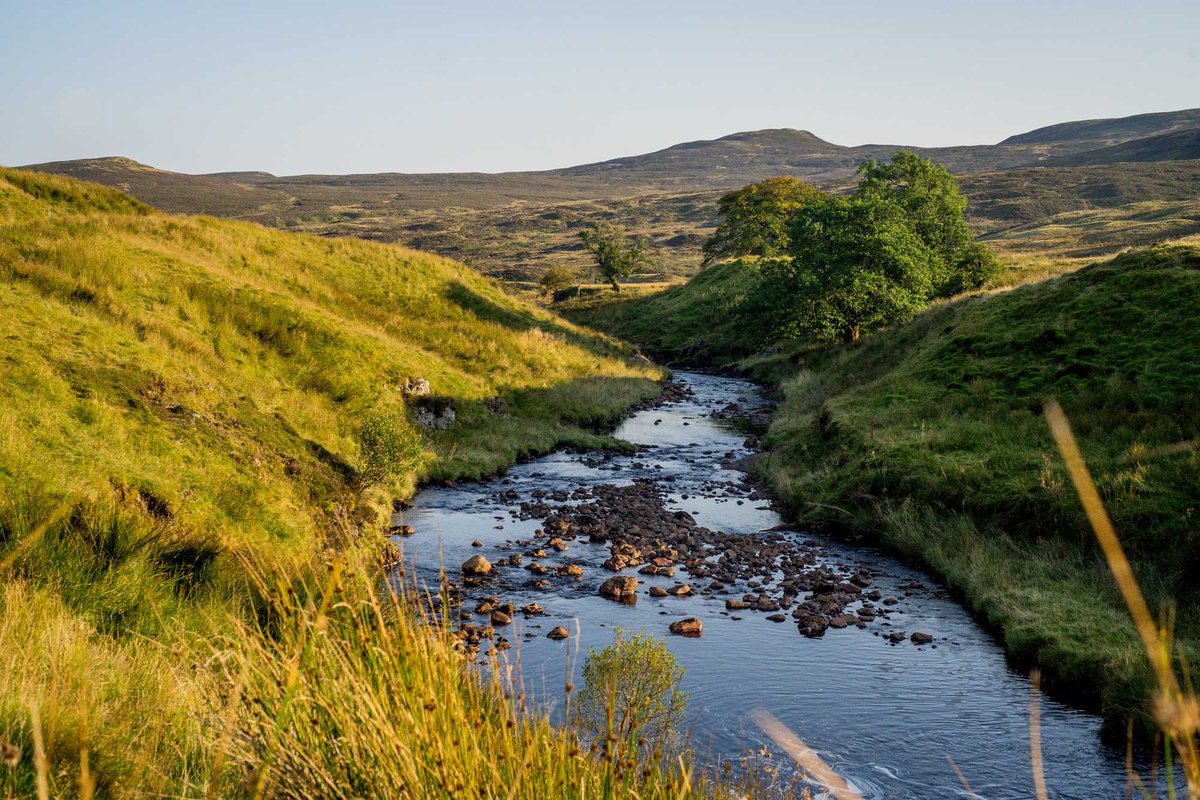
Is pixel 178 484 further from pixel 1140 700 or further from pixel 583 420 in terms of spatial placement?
pixel 583 420

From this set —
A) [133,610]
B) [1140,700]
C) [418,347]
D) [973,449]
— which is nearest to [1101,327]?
[973,449]

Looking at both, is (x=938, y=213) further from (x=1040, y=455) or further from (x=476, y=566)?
(x=476, y=566)

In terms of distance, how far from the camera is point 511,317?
41906mm

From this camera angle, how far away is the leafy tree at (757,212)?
249ft

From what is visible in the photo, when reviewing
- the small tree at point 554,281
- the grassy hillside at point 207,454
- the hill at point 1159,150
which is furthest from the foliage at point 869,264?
the hill at point 1159,150

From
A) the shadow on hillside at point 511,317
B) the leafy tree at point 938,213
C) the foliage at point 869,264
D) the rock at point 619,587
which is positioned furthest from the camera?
the leafy tree at point 938,213

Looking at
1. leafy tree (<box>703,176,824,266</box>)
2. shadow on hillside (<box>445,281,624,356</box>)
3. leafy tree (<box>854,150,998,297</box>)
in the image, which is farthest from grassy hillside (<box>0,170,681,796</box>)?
leafy tree (<box>703,176,824,266</box>)

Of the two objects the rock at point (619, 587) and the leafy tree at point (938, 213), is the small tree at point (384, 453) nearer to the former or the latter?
the rock at point (619, 587)

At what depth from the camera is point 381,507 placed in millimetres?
18375

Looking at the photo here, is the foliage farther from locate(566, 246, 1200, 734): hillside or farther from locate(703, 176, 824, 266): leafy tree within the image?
locate(703, 176, 824, 266): leafy tree

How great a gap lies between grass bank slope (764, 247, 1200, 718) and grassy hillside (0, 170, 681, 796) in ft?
29.5

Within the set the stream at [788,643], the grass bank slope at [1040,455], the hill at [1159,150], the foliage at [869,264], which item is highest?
the hill at [1159,150]

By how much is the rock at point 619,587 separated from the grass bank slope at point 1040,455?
18.9 feet

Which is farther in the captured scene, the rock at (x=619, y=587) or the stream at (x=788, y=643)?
the rock at (x=619, y=587)
